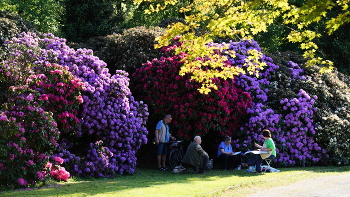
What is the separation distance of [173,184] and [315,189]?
11.2 feet

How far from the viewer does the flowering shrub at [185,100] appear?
14.3 m

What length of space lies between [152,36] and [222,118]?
A: 4200 millimetres

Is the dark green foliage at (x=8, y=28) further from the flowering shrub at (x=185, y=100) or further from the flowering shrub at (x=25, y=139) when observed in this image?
the flowering shrub at (x=185, y=100)

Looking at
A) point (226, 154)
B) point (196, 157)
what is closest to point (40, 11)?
point (226, 154)

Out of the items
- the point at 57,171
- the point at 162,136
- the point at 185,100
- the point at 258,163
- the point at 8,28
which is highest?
the point at 8,28

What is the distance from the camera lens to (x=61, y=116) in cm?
1127

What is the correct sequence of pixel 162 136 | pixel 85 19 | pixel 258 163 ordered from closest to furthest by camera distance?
pixel 258 163
pixel 162 136
pixel 85 19

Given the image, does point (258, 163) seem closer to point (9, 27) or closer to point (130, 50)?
point (130, 50)

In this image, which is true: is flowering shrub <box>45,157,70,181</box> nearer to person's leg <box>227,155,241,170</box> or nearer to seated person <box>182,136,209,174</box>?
seated person <box>182,136,209,174</box>

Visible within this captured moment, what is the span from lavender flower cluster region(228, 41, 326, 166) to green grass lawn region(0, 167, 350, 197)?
1.67 meters

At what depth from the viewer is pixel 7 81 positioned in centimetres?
1240

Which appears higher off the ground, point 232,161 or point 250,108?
point 250,108

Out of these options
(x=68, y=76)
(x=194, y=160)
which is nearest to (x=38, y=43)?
(x=68, y=76)

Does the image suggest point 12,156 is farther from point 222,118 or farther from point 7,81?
point 222,118
